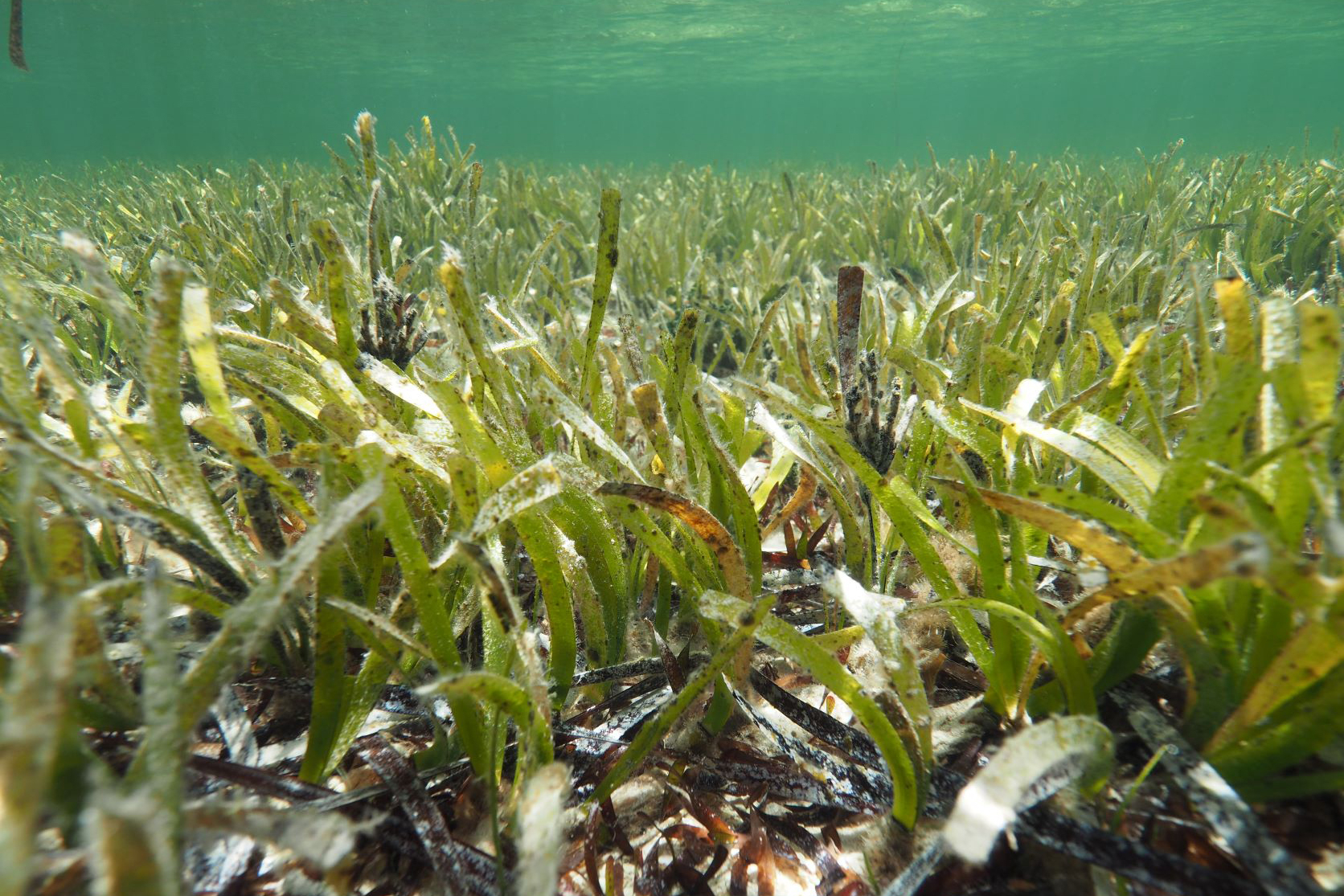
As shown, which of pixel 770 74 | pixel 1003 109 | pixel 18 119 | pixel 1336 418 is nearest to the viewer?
pixel 1336 418

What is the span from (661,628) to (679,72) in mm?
55995

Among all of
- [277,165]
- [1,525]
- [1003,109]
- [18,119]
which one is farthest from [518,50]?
[18,119]

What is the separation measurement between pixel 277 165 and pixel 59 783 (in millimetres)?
12951

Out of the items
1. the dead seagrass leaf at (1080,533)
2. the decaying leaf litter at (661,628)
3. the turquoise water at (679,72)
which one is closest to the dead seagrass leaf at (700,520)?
the decaying leaf litter at (661,628)

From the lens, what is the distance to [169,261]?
31.0 inches

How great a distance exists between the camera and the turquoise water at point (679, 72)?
33.3 metres

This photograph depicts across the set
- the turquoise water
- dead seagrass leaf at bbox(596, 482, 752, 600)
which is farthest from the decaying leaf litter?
the turquoise water

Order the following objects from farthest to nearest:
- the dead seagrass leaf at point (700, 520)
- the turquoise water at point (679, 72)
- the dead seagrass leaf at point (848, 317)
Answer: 1. the turquoise water at point (679, 72)
2. the dead seagrass leaf at point (848, 317)
3. the dead seagrass leaf at point (700, 520)

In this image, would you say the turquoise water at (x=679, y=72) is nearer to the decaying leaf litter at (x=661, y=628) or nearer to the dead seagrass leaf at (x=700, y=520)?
the decaying leaf litter at (x=661, y=628)

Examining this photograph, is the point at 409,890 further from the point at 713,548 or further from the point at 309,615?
the point at 713,548

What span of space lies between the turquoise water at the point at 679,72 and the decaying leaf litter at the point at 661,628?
29.4ft

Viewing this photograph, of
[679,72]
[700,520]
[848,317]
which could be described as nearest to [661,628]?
[700,520]

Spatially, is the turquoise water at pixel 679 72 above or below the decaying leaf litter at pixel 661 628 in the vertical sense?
above

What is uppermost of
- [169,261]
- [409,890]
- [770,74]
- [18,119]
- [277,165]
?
[18,119]
